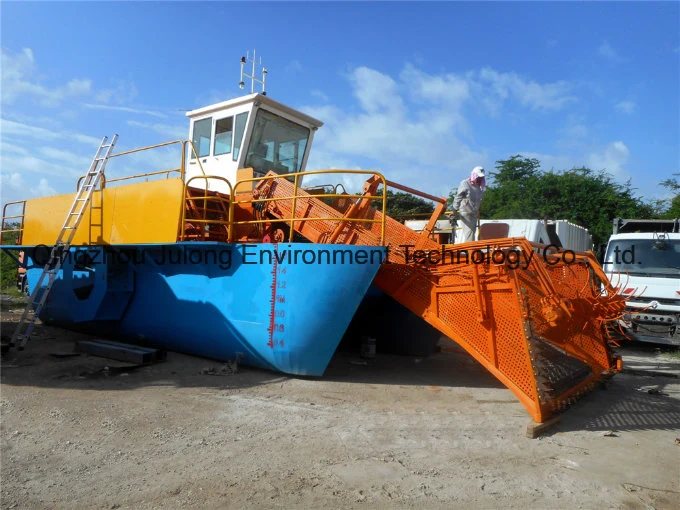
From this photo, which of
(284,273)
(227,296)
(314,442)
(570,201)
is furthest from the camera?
(570,201)

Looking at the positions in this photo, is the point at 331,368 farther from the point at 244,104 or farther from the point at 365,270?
the point at 244,104

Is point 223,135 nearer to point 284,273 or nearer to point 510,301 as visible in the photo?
point 284,273

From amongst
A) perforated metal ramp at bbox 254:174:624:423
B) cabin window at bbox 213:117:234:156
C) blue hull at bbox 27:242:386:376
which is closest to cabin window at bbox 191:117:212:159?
cabin window at bbox 213:117:234:156

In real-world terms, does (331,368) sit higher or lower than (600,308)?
lower

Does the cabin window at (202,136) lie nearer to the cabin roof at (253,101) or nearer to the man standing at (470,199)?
the cabin roof at (253,101)

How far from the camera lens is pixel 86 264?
8.61 meters

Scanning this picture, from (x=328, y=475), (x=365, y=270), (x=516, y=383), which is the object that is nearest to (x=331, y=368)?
(x=365, y=270)

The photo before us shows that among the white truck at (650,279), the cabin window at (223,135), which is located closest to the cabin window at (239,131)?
the cabin window at (223,135)

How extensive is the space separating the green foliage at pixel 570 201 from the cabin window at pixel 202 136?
53.6 feet

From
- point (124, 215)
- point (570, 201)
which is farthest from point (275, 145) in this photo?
point (570, 201)

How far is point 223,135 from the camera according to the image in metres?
8.70

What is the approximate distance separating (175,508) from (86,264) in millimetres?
6503

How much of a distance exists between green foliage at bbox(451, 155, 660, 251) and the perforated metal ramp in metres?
15.6

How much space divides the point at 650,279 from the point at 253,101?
26.7ft
